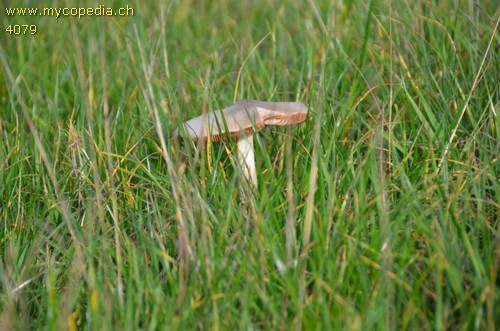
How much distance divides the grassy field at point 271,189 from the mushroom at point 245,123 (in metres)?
0.05

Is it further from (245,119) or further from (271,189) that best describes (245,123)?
(271,189)

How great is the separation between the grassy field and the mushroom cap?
75 mm

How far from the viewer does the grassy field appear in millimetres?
1898

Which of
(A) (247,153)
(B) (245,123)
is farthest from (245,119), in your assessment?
(A) (247,153)

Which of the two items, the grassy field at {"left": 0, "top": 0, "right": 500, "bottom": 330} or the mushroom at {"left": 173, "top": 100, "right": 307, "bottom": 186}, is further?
the mushroom at {"left": 173, "top": 100, "right": 307, "bottom": 186}

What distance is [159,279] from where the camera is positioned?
7.01ft

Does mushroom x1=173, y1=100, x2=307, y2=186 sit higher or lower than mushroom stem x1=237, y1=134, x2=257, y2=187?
higher

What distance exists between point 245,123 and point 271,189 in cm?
23

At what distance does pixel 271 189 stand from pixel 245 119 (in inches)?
9.7

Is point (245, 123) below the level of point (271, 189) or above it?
above

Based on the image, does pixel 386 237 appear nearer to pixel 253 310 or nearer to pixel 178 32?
pixel 253 310

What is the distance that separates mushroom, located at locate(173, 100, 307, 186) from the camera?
2.50 metres

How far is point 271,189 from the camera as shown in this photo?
2.41 m

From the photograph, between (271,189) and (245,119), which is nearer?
(271,189)
